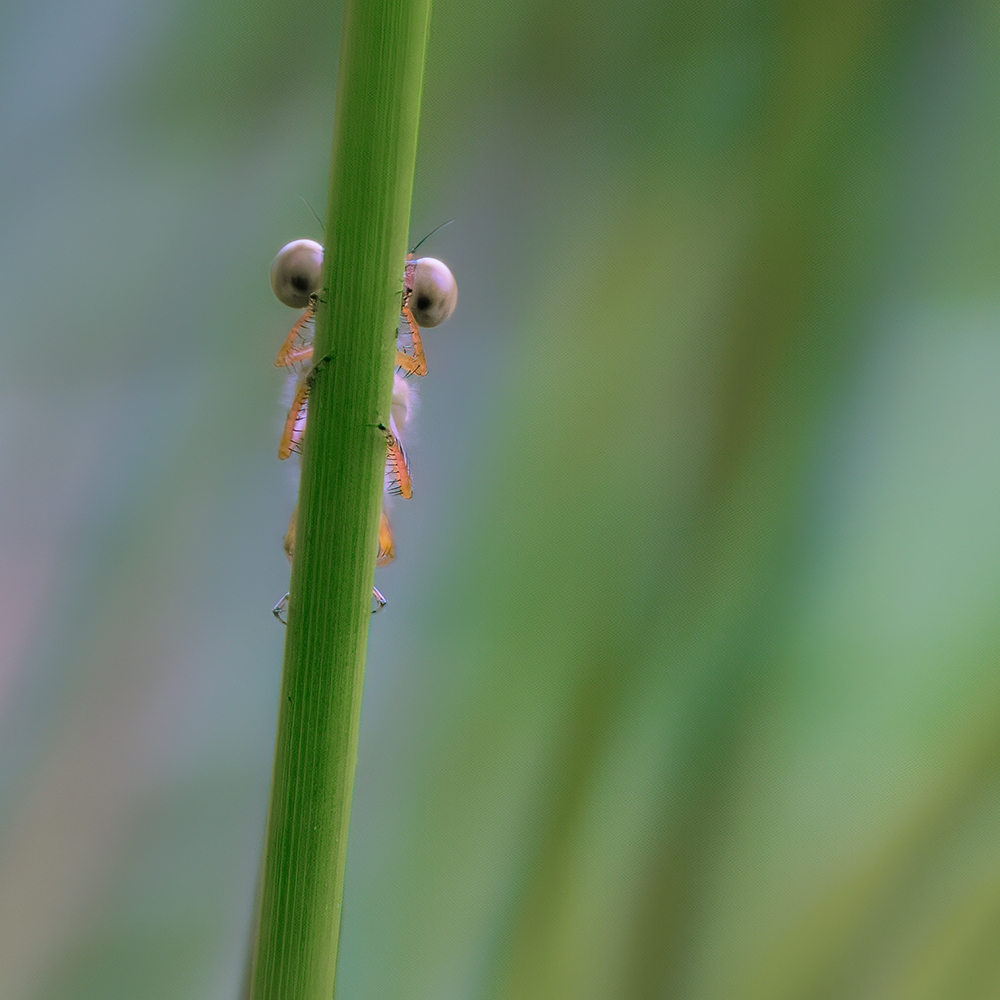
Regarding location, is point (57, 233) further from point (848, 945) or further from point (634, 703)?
point (848, 945)

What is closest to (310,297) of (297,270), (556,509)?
(297,270)

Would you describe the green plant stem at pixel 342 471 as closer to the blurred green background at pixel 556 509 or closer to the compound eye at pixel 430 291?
the compound eye at pixel 430 291

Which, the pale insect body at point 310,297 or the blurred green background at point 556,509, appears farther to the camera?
the blurred green background at point 556,509

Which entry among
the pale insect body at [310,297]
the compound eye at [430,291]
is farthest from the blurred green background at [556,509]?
the compound eye at [430,291]

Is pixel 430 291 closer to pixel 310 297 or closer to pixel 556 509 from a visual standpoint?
pixel 310 297

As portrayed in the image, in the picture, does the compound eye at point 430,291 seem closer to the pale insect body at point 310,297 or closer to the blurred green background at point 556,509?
the pale insect body at point 310,297

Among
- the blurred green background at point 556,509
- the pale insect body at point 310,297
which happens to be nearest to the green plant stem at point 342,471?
the pale insect body at point 310,297
